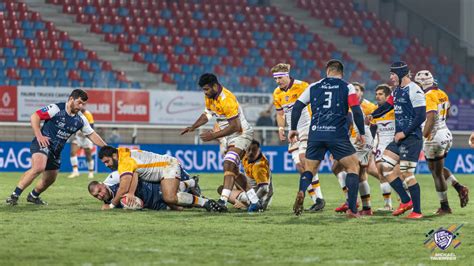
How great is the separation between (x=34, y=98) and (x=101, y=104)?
6.39 feet

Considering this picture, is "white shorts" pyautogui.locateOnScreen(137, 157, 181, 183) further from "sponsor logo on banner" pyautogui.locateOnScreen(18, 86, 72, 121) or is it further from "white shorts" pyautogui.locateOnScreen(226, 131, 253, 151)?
"sponsor logo on banner" pyautogui.locateOnScreen(18, 86, 72, 121)

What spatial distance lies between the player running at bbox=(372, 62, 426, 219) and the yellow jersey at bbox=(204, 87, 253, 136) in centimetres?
220

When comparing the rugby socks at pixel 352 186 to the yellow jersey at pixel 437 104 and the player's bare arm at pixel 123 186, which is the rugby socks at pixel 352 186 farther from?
the player's bare arm at pixel 123 186

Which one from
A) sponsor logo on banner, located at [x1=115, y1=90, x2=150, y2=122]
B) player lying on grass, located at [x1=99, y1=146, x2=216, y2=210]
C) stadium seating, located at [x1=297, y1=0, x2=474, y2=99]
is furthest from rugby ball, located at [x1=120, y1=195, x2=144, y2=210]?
stadium seating, located at [x1=297, y1=0, x2=474, y2=99]

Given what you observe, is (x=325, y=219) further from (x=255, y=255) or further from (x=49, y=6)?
(x=49, y=6)

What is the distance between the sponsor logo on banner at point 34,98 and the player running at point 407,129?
16448mm

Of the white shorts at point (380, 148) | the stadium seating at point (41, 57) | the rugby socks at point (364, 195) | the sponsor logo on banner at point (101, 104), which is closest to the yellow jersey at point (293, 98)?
the white shorts at point (380, 148)

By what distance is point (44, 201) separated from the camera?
15.6 meters

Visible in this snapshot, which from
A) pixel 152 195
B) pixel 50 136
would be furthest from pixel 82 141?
pixel 152 195

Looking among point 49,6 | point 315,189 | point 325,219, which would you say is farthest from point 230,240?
point 49,6

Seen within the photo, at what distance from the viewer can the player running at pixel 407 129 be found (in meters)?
12.6

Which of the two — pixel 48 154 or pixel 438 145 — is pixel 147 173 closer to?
pixel 48 154

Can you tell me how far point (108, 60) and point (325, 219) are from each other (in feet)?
69.5

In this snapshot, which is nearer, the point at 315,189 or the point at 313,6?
the point at 315,189
